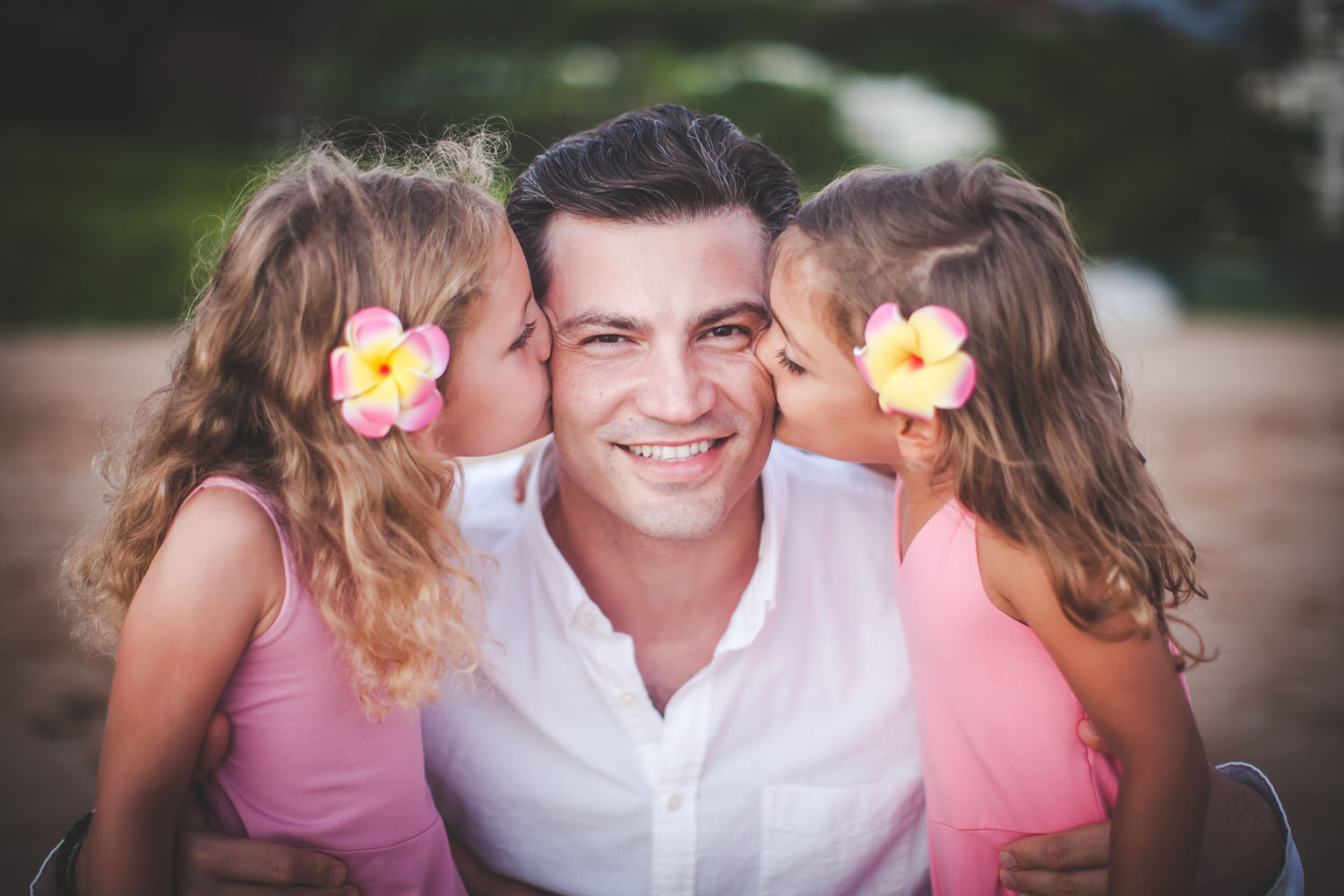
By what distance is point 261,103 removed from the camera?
28172 millimetres

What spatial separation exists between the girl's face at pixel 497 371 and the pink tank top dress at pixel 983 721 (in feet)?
3.22

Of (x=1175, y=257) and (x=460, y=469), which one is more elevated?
(x=460, y=469)

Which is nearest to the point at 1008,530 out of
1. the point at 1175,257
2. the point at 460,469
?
the point at 460,469

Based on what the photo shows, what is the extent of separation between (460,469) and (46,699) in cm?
400

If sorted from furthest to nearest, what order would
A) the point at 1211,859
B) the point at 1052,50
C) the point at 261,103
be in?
the point at 261,103 < the point at 1052,50 < the point at 1211,859

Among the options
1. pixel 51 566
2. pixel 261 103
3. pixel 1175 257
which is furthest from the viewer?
pixel 261 103

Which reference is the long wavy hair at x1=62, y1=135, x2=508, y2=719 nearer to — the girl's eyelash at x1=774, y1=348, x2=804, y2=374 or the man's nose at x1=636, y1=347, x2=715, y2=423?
the man's nose at x1=636, y1=347, x2=715, y2=423

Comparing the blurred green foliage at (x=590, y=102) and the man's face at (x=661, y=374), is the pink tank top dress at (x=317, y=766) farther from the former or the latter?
the blurred green foliage at (x=590, y=102)

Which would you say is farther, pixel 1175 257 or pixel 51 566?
pixel 1175 257

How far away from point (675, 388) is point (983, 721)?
103cm

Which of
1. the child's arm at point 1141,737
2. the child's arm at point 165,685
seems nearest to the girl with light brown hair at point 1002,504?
the child's arm at point 1141,737

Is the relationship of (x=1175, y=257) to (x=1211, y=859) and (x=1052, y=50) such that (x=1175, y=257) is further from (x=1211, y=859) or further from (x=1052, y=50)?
(x=1211, y=859)

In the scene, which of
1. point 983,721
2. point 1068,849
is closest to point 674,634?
point 983,721

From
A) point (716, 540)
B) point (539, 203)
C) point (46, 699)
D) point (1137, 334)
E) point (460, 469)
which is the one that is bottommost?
point (1137, 334)
